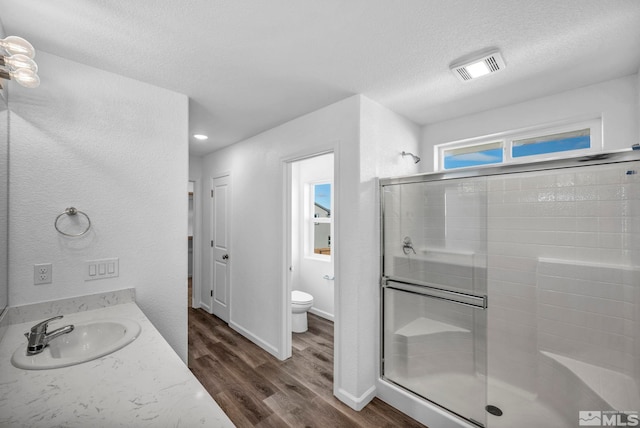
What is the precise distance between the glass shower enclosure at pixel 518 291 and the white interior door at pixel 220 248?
2.28 m

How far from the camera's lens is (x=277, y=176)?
2793mm

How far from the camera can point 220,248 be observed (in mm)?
3809

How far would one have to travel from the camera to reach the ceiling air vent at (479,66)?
160cm

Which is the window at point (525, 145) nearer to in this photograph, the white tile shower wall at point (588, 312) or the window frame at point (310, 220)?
the white tile shower wall at point (588, 312)

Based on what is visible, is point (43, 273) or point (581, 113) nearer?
point (43, 273)

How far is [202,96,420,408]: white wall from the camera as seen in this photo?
6.91 ft

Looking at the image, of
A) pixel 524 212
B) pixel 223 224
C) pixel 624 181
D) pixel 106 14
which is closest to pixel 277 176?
pixel 223 224

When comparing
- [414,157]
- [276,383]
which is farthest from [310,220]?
[276,383]

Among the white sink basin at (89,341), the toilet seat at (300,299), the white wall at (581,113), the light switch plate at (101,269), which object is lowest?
the toilet seat at (300,299)

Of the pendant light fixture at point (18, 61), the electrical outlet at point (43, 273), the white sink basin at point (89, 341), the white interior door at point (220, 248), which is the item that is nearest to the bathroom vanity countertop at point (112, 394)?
the white sink basin at point (89, 341)

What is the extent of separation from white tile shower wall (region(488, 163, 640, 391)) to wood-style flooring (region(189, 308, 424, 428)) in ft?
3.13

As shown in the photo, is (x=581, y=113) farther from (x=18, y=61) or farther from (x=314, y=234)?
(x=18, y=61)

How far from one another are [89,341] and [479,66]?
274 centimetres

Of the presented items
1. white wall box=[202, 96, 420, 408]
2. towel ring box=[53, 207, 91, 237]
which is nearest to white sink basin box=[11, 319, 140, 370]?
towel ring box=[53, 207, 91, 237]
